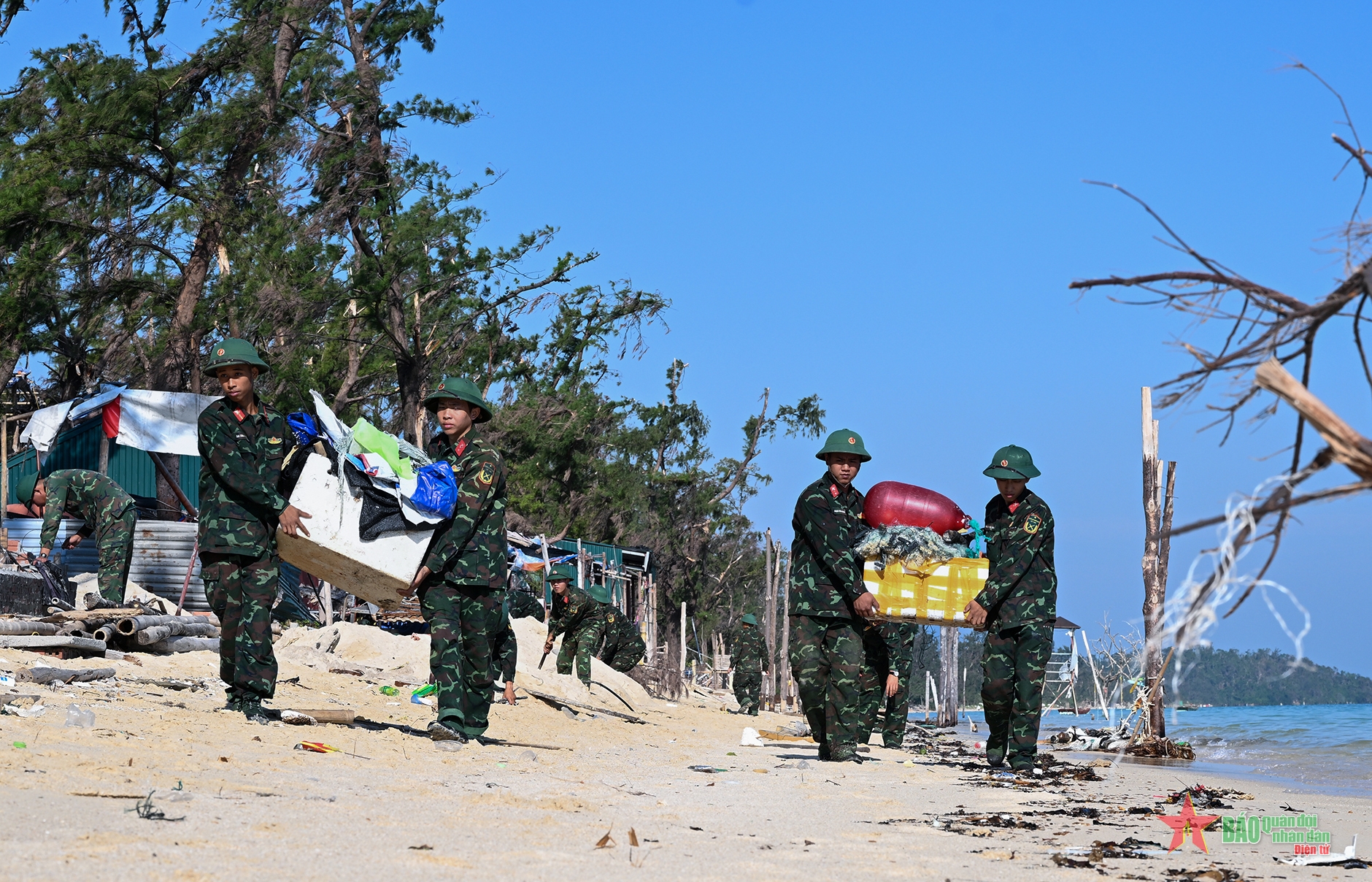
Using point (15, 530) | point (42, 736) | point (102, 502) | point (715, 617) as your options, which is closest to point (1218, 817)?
point (42, 736)

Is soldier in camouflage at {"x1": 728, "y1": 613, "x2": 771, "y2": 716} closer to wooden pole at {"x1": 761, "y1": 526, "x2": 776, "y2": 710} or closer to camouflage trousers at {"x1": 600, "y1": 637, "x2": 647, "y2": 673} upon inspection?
camouflage trousers at {"x1": 600, "y1": 637, "x2": 647, "y2": 673}

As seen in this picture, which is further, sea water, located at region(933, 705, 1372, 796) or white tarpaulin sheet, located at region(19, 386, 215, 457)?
white tarpaulin sheet, located at region(19, 386, 215, 457)

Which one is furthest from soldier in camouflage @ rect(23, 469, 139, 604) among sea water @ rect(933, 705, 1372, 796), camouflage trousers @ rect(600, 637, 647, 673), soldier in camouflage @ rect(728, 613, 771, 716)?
soldier in camouflage @ rect(728, 613, 771, 716)

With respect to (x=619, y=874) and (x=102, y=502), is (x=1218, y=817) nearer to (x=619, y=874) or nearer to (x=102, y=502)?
(x=619, y=874)

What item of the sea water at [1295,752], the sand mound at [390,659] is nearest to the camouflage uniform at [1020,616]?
the sea water at [1295,752]

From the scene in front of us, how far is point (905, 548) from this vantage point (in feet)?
27.8

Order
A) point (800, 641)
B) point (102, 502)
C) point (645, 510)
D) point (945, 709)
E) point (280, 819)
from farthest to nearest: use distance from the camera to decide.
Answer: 1. point (645, 510)
2. point (945, 709)
3. point (102, 502)
4. point (800, 641)
5. point (280, 819)

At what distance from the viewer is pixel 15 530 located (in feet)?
54.5

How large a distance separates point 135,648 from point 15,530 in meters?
7.17

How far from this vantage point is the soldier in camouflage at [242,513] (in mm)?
7285

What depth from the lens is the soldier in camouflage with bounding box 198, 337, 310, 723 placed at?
7.29m

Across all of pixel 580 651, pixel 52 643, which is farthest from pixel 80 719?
pixel 580 651

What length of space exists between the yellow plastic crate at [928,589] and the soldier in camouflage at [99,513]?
309 inches

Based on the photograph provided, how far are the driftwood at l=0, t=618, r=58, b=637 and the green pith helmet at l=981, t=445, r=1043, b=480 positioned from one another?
6683 millimetres
